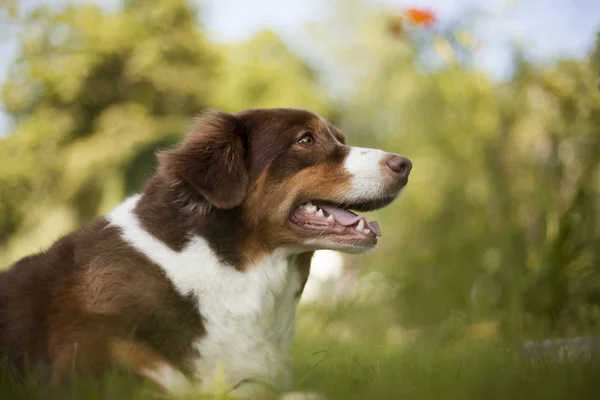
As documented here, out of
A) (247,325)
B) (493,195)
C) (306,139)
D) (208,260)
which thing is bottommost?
(493,195)

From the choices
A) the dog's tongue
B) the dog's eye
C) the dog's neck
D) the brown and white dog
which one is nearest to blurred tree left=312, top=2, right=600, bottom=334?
the dog's tongue

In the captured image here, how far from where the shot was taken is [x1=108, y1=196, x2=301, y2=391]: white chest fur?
3258 millimetres

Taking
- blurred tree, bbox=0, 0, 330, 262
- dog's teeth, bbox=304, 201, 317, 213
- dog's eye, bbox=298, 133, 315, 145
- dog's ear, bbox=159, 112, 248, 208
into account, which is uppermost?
dog's eye, bbox=298, 133, 315, 145

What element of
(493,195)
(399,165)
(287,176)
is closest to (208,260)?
(287,176)

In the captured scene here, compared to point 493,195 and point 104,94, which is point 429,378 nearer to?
point 493,195

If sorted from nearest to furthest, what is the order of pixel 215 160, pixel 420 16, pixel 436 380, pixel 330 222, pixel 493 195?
pixel 436 380
pixel 215 160
pixel 330 222
pixel 493 195
pixel 420 16

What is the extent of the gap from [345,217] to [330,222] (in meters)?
0.12

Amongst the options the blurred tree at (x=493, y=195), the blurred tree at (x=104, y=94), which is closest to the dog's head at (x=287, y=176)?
the blurred tree at (x=493, y=195)

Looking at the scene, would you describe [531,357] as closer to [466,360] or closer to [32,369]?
[466,360]

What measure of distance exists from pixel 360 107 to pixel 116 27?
916 centimetres

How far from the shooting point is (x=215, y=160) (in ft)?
11.4

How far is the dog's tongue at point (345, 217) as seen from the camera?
11.9 feet

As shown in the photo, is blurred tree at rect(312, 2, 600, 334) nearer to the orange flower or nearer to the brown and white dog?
the orange flower

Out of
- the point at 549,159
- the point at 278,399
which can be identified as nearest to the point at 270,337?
the point at 278,399
